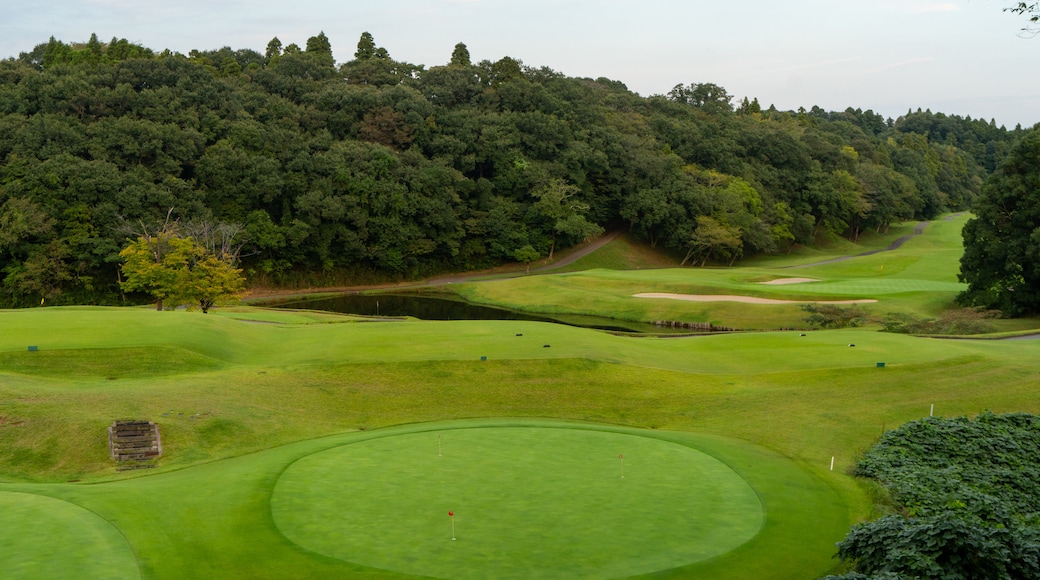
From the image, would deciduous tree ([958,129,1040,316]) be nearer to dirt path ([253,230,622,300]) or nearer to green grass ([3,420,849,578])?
green grass ([3,420,849,578])

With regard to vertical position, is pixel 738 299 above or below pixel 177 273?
below

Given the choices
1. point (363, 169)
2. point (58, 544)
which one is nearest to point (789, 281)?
point (363, 169)

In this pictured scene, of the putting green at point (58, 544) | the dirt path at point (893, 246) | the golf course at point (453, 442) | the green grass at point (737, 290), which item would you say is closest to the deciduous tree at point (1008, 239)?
the green grass at point (737, 290)

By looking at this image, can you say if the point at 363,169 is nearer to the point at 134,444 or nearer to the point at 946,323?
the point at 946,323

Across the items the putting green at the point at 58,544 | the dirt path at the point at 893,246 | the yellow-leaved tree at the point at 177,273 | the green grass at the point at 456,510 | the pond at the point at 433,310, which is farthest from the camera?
the dirt path at the point at 893,246

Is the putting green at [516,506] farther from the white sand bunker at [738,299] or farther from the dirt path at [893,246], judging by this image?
the dirt path at [893,246]

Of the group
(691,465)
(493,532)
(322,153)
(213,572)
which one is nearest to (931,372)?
(691,465)

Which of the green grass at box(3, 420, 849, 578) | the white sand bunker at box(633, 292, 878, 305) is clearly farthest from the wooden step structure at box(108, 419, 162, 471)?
the white sand bunker at box(633, 292, 878, 305)
